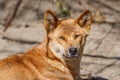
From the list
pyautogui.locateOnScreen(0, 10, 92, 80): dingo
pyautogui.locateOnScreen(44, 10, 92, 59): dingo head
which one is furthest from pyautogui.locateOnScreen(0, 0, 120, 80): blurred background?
pyautogui.locateOnScreen(44, 10, 92, 59): dingo head

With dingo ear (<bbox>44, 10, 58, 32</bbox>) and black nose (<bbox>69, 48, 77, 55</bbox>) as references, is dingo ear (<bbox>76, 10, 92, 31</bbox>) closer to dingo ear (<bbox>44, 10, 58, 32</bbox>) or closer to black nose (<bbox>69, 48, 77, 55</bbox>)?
dingo ear (<bbox>44, 10, 58, 32</bbox>)

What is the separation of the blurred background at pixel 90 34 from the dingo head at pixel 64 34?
125 centimetres

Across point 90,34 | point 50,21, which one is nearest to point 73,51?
point 50,21

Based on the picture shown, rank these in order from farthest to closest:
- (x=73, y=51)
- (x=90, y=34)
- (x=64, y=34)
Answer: (x=90, y=34) < (x=64, y=34) < (x=73, y=51)

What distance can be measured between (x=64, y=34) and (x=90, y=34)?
146 inches

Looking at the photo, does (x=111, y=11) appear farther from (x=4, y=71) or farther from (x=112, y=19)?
(x=4, y=71)

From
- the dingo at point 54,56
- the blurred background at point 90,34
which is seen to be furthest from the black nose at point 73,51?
the blurred background at point 90,34

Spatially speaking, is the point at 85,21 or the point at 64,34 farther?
the point at 85,21

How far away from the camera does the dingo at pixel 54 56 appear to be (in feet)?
20.7

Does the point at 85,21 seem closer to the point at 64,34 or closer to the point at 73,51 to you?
the point at 64,34

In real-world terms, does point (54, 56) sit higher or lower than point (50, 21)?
lower

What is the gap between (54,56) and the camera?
256 inches

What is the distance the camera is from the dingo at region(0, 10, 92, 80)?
6312 millimetres

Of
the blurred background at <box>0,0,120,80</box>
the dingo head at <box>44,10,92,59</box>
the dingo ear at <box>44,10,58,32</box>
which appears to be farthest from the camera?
the blurred background at <box>0,0,120,80</box>
